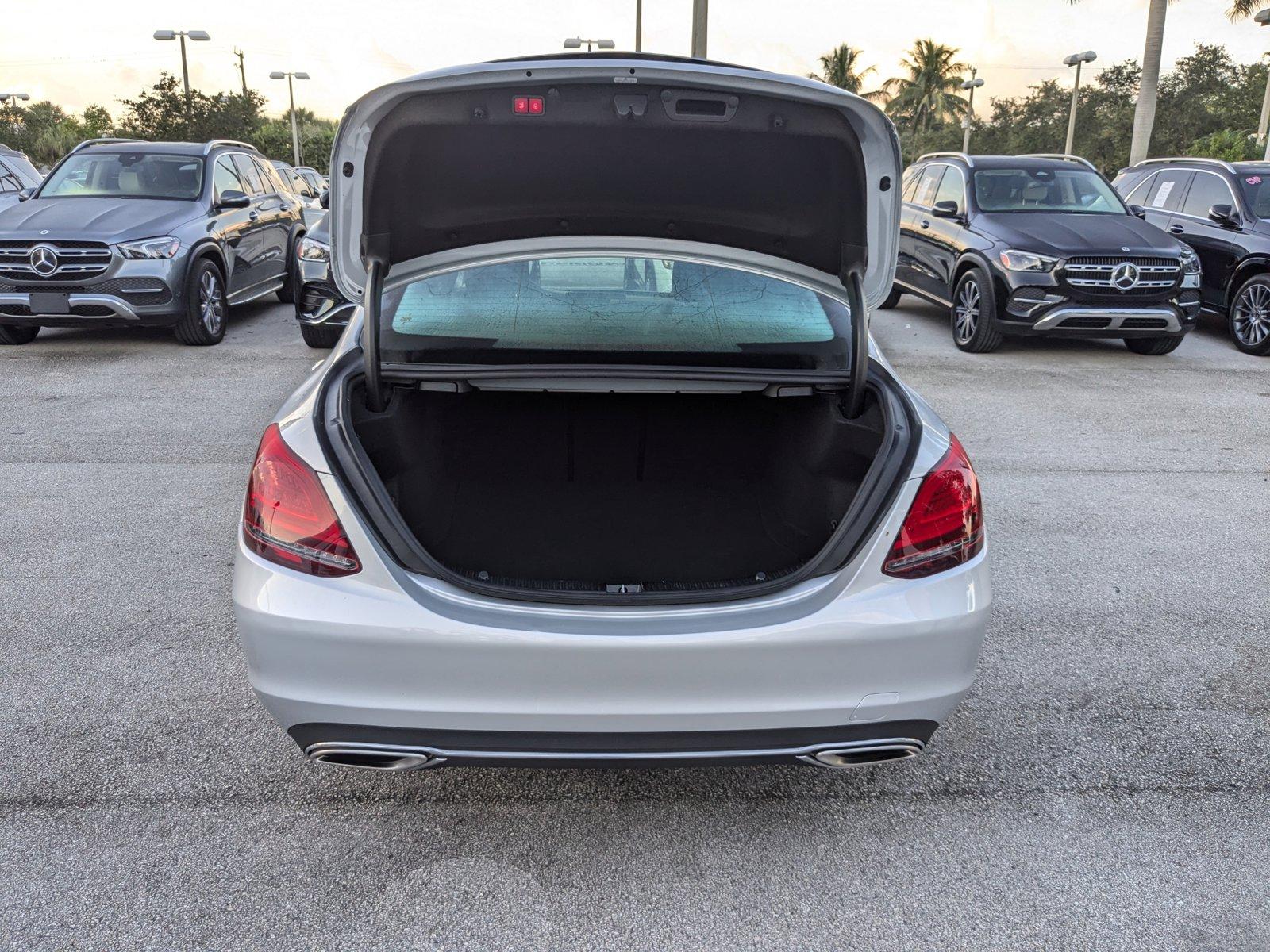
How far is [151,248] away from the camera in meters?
8.73

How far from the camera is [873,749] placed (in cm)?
230

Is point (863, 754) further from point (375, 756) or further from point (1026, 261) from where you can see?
point (1026, 261)

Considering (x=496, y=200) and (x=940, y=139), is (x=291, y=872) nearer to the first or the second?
(x=496, y=200)

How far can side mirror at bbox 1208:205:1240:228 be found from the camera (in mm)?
10125

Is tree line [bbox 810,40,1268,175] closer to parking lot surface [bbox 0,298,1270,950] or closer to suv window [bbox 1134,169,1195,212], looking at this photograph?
suv window [bbox 1134,169,1195,212]

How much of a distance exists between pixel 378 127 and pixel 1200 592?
3.71 metres

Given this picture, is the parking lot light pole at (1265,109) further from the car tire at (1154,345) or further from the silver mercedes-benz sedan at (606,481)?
the silver mercedes-benz sedan at (606,481)

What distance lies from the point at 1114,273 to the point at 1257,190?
2.88 metres

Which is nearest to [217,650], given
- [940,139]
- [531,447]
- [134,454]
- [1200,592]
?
[531,447]

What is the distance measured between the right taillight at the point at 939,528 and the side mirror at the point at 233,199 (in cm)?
911

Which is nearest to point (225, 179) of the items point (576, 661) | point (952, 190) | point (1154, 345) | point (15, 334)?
point (15, 334)

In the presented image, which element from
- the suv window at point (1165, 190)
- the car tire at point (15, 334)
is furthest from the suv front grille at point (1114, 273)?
the car tire at point (15, 334)

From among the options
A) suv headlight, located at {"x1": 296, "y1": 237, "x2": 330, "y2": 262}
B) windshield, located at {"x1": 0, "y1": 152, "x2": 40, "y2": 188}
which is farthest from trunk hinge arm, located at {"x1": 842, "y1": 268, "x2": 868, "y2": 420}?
windshield, located at {"x1": 0, "y1": 152, "x2": 40, "y2": 188}

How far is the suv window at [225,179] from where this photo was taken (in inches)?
389
